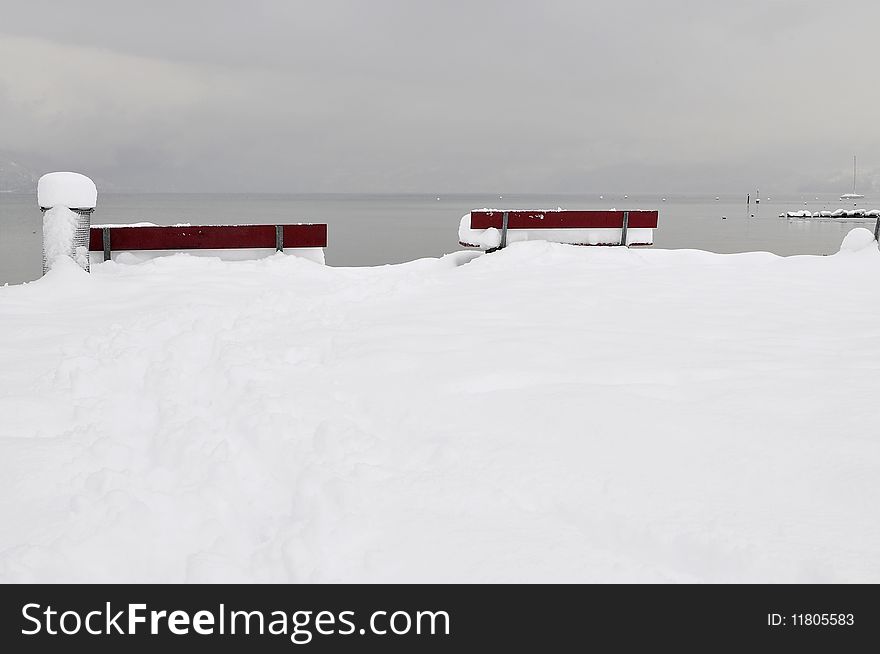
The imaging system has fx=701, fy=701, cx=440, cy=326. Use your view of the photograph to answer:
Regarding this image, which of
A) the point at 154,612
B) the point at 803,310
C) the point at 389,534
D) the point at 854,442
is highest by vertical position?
the point at 803,310

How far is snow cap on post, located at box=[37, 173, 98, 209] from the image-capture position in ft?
33.7

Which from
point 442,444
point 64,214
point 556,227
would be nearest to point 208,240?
point 64,214

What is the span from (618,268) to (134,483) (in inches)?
352

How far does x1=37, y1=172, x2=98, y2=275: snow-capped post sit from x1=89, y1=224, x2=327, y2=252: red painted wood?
3.18ft

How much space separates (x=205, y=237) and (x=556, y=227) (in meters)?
6.77

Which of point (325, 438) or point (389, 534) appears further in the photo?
point (325, 438)

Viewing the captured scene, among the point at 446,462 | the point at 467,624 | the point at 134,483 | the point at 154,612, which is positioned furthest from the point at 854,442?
the point at 134,483

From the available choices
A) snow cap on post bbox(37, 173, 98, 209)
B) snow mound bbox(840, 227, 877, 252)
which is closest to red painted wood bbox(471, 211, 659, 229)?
snow mound bbox(840, 227, 877, 252)

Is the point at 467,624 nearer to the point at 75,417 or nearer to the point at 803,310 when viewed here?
the point at 75,417

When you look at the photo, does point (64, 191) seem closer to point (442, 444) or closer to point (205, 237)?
point (205, 237)

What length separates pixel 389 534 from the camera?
3213 mm

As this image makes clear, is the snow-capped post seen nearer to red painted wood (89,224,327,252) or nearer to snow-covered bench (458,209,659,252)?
red painted wood (89,224,327,252)

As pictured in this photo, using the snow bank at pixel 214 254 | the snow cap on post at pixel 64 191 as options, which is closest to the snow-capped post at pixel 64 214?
the snow cap on post at pixel 64 191

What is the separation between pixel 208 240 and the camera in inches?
483
